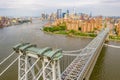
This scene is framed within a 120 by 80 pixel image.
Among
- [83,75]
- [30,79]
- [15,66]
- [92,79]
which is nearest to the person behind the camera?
[30,79]

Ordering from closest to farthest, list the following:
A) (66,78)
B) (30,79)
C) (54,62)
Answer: (54,62) < (30,79) < (66,78)

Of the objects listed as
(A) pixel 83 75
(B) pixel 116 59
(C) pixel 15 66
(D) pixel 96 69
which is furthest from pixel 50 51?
(B) pixel 116 59

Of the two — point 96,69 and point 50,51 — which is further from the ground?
point 50,51

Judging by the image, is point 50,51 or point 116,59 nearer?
point 50,51

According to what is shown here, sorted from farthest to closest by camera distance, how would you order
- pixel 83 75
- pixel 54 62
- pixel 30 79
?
1. pixel 83 75
2. pixel 30 79
3. pixel 54 62

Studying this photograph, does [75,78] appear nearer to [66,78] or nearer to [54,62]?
[66,78]

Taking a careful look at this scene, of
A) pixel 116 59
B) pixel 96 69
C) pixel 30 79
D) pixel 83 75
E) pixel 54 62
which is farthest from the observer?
pixel 116 59

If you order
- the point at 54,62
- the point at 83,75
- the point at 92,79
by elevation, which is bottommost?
the point at 92,79

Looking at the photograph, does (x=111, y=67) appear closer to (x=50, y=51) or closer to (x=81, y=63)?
(x=81, y=63)

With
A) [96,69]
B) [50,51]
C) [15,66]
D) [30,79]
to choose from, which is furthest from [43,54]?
[96,69]
